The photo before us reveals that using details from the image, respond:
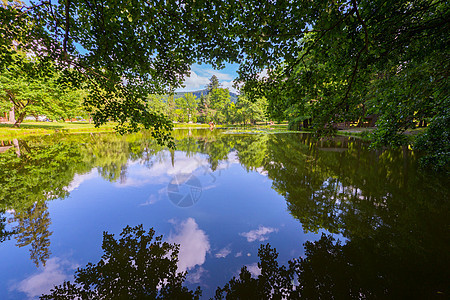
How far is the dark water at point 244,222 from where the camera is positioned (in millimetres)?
3266

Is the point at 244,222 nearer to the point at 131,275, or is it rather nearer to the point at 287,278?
the point at 287,278

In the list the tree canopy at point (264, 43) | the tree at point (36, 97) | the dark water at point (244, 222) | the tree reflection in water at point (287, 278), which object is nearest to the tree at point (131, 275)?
the tree reflection in water at point (287, 278)

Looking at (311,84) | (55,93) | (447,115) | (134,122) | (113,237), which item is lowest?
(113,237)

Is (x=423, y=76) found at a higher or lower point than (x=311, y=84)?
higher

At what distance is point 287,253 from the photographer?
394cm

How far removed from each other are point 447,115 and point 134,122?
12931mm

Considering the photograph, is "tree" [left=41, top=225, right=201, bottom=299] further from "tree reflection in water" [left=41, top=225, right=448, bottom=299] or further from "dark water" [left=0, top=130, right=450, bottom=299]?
"dark water" [left=0, top=130, right=450, bottom=299]

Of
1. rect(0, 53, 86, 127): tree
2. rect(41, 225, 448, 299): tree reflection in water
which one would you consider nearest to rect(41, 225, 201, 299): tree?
rect(41, 225, 448, 299): tree reflection in water

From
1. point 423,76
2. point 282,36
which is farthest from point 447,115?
point 282,36

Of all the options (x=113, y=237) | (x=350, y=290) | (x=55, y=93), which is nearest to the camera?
(x=350, y=290)

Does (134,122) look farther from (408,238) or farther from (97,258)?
(408,238)

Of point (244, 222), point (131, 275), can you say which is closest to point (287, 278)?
point (244, 222)

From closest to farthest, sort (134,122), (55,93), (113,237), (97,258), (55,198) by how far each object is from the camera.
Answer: (97,258), (113,237), (134,122), (55,198), (55,93)

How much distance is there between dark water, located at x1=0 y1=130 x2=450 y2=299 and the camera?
3266 millimetres
